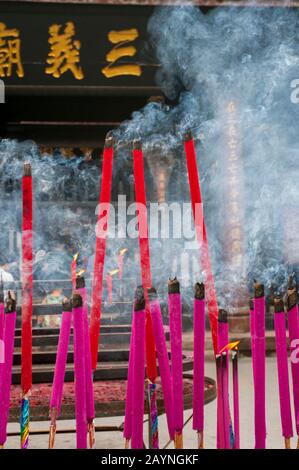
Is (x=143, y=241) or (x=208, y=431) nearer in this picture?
(x=143, y=241)

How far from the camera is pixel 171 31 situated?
2979 mm

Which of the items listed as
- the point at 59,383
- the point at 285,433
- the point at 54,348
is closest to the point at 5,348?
the point at 59,383

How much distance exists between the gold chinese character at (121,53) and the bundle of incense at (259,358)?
2.77m

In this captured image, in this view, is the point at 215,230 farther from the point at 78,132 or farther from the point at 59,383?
the point at 59,383

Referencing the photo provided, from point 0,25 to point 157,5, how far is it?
912 mm

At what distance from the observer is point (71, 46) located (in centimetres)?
333

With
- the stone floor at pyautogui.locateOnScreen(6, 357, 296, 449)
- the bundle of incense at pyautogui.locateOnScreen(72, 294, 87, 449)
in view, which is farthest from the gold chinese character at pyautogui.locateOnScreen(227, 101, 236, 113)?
the bundle of incense at pyautogui.locateOnScreen(72, 294, 87, 449)

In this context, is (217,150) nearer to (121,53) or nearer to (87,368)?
(121,53)

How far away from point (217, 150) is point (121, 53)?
0.92 meters

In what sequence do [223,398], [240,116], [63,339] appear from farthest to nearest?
[240,116] < [63,339] < [223,398]

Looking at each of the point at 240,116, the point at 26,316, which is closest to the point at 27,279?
the point at 26,316

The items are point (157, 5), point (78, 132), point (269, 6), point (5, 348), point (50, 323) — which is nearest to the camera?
point (5, 348)

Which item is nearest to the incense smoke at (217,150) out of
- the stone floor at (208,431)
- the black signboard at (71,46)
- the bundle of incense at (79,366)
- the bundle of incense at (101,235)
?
the black signboard at (71,46)

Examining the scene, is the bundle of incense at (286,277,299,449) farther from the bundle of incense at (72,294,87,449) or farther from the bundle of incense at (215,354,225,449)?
the bundle of incense at (72,294,87,449)
